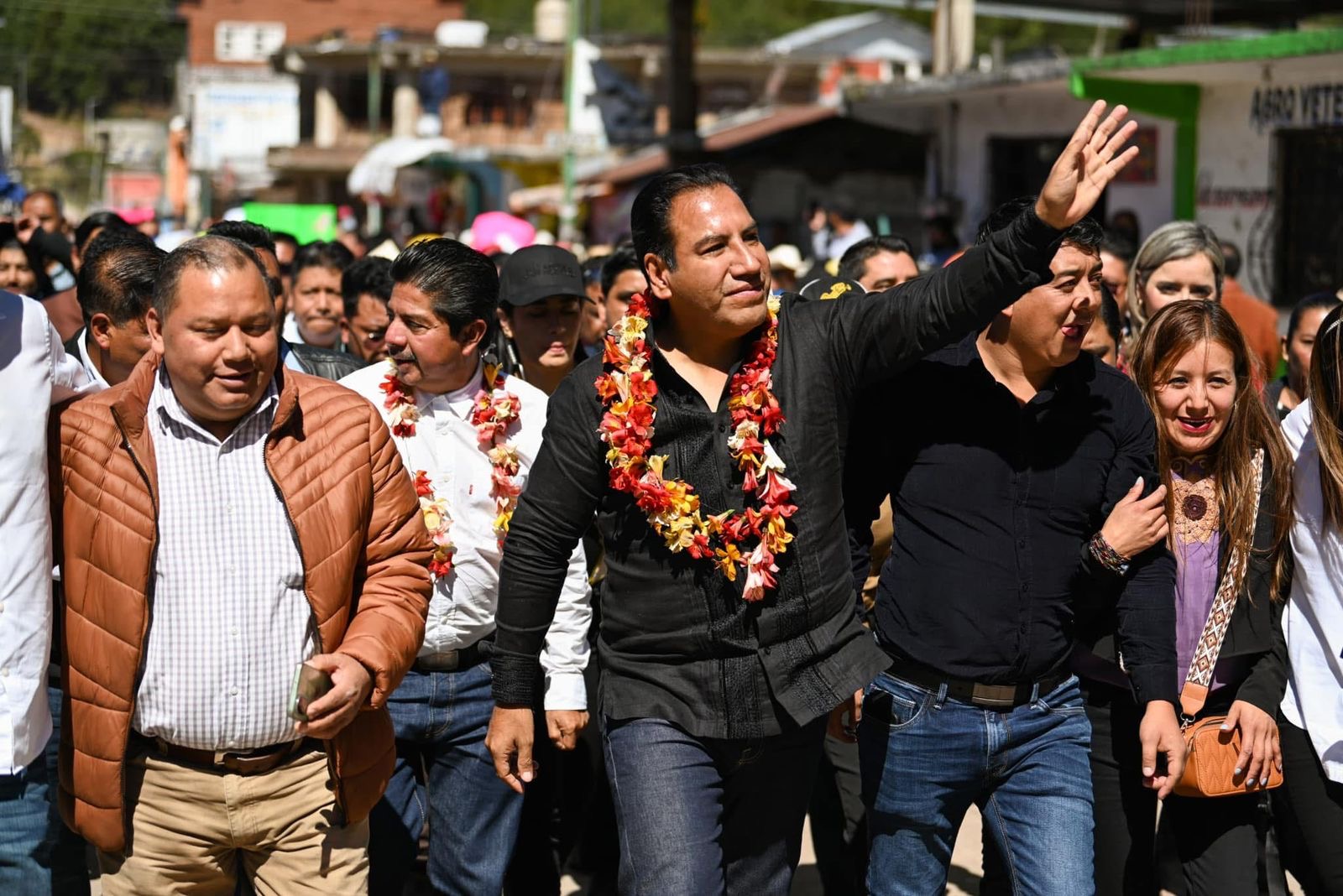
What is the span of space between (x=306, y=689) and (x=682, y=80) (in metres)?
15.7

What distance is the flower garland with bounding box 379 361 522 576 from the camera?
4.61 meters

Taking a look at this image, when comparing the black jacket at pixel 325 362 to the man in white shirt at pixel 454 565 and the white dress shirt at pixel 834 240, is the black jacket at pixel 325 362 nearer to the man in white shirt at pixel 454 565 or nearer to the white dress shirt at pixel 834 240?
the man in white shirt at pixel 454 565

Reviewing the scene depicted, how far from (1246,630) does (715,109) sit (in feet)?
167

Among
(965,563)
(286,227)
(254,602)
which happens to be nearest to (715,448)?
(965,563)

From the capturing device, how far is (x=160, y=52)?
84500 millimetres

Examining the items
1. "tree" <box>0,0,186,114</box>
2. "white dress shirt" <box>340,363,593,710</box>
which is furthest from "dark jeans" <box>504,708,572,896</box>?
"tree" <box>0,0,186,114</box>

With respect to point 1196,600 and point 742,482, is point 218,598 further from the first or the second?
point 1196,600

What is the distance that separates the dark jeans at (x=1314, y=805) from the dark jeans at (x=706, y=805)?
1.29m

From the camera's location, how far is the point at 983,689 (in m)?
3.93

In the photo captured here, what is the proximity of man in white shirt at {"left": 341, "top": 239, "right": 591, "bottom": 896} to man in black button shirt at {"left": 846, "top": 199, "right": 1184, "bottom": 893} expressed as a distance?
3.35ft

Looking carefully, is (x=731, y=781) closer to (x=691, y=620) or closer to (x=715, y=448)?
(x=691, y=620)

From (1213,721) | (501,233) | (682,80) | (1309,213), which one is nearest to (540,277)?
(1213,721)

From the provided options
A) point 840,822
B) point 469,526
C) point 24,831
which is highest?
point 469,526

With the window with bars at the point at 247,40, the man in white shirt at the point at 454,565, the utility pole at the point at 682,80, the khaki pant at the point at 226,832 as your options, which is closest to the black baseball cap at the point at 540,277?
the man in white shirt at the point at 454,565
